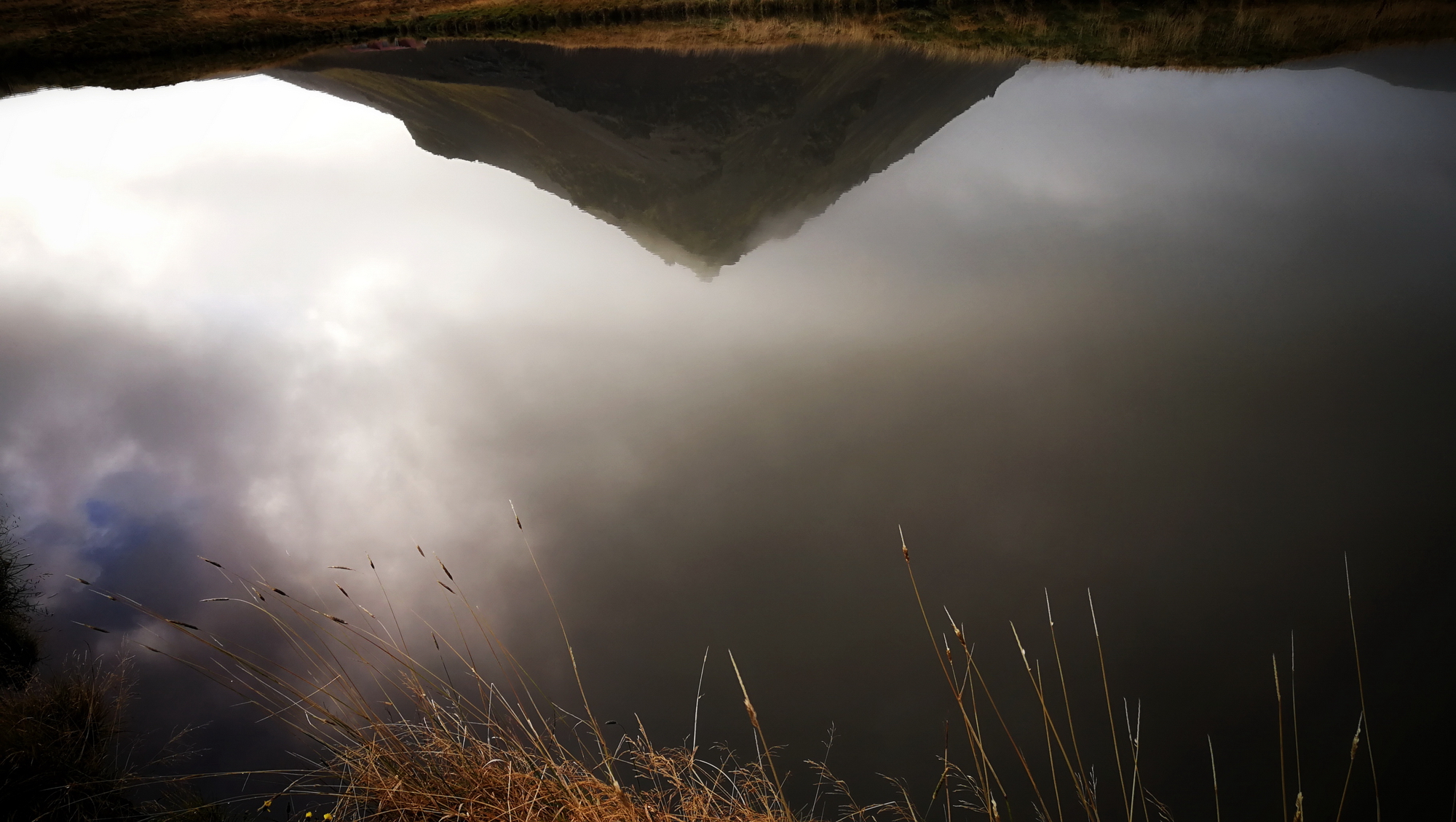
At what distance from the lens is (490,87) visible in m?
38.3

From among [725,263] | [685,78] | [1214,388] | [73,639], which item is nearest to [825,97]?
[685,78]

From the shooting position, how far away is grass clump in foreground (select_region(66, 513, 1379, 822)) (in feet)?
10.6

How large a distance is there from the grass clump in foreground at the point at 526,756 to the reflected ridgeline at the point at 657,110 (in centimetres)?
1015

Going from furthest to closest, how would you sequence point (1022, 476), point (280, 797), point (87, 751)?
1. point (1022, 476)
2. point (87, 751)
3. point (280, 797)

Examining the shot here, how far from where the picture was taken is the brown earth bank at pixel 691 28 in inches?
702

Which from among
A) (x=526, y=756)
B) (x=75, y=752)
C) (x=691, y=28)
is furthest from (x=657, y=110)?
(x=526, y=756)

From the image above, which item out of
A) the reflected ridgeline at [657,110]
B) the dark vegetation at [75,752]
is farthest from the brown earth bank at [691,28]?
the dark vegetation at [75,752]

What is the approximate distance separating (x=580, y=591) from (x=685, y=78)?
26722 millimetres

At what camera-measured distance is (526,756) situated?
11.1 ft

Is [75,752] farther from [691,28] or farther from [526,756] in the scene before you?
[691,28]

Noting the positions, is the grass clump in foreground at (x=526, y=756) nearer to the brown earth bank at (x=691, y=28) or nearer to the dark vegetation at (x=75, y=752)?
the dark vegetation at (x=75, y=752)

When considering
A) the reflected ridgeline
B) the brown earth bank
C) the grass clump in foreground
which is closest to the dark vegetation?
the grass clump in foreground

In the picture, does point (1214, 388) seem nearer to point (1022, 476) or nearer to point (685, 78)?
point (1022, 476)

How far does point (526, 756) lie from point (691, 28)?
3350 cm
